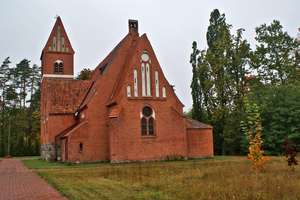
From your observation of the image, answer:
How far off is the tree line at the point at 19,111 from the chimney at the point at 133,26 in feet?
125

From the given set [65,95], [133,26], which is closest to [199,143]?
[133,26]

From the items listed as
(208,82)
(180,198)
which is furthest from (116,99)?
(180,198)

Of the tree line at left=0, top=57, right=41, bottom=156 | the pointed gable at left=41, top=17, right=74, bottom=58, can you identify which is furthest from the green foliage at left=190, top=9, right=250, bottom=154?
the tree line at left=0, top=57, right=41, bottom=156

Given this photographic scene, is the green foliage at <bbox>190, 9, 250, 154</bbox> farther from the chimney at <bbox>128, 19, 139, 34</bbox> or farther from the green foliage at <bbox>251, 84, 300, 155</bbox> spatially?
the chimney at <bbox>128, 19, 139, 34</bbox>

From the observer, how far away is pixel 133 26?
4038cm

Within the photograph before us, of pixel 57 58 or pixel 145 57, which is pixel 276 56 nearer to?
pixel 145 57

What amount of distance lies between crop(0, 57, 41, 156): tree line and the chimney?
3795 centimetres

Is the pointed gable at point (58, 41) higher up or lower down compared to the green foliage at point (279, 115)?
higher up

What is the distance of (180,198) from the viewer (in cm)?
1150

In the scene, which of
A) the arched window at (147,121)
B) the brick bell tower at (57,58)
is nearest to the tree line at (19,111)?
the brick bell tower at (57,58)

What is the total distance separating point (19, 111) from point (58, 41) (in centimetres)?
3171

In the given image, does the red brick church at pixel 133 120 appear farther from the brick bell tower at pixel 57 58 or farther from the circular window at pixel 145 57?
the brick bell tower at pixel 57 58

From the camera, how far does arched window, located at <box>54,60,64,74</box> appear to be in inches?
1861

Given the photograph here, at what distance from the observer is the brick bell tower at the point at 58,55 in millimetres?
46938
